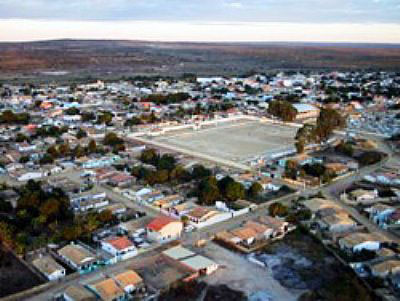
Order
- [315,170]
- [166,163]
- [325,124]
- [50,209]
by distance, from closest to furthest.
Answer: [50,209], [315,170], [166,163], [325,124]

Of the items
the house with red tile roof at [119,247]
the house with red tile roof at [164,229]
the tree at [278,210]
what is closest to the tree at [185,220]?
the house with red tile roof at [164,229]

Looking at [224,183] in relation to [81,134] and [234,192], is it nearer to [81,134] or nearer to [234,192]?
[234,192]

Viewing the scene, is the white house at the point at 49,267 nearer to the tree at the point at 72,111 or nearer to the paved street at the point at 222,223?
the paved street at the point at 222,223

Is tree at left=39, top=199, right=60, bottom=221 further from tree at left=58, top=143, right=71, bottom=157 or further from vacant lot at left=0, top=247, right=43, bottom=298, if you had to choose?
tree at left=58, top=143, right=71, bottom=157

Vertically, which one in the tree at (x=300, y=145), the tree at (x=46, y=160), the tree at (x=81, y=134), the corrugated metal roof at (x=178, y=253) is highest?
the tree at (x=300, y=145)

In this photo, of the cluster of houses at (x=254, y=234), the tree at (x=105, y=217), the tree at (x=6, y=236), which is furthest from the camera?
the tree at (x=105, y=217)

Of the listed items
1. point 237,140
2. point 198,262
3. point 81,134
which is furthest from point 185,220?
point 81,134

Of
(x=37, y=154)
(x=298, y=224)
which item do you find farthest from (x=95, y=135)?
(x=298, y=224)
